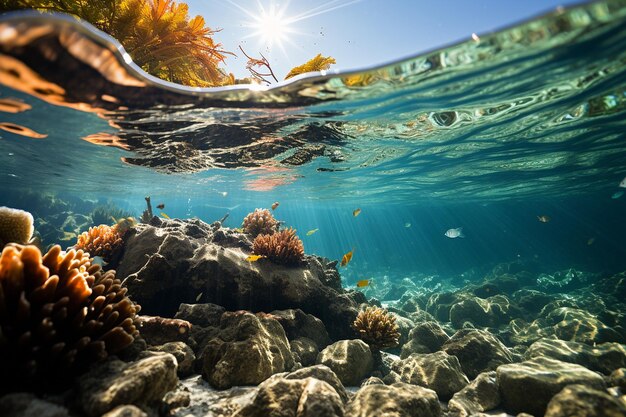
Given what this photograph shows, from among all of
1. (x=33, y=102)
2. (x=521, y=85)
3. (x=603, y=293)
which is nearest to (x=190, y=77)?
(x=33, y=102)

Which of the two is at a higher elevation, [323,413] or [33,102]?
[33,102]

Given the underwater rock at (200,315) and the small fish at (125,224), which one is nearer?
the underwater rock at (200,315)

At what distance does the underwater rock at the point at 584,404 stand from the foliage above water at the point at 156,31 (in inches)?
423

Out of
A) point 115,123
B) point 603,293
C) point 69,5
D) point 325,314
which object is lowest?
point 603,293

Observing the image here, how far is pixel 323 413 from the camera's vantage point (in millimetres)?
3219

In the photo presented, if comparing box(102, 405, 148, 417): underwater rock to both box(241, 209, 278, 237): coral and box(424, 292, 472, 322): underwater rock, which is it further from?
box(424, 292, 472, 322): underwater rock

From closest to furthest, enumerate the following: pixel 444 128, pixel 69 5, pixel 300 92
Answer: pixel 69 5 < pixel 300 92 < pixel 444 128

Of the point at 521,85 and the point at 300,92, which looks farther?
the point at 521,85

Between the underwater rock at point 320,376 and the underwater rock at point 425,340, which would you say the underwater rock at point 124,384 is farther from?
the underwater rock at point 425,340

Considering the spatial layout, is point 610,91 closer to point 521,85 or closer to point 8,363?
point 521,85

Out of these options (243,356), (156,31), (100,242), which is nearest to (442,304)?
(243,356)

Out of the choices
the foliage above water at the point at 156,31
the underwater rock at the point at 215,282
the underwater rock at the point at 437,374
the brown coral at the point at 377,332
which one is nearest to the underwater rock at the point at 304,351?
the underwater rock at the point at 215,282

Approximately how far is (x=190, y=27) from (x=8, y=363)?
8356 mm

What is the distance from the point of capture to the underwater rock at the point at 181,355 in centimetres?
474
